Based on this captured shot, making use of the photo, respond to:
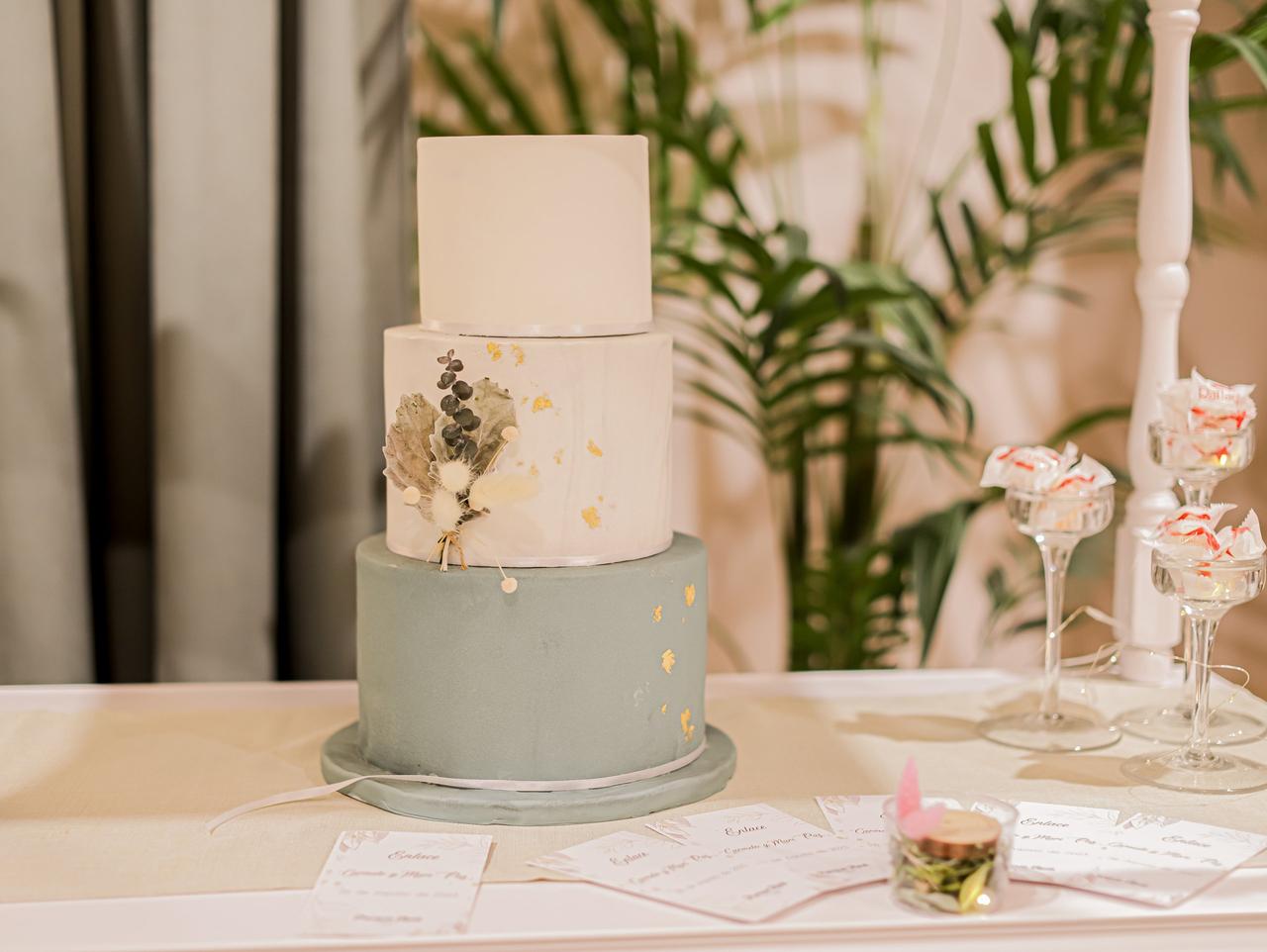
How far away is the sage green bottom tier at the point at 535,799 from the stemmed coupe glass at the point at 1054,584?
0.30m

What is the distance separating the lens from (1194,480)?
3.93 feet

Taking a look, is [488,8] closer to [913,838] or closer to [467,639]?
[467,639]

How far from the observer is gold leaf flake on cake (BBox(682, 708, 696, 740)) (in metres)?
1.06

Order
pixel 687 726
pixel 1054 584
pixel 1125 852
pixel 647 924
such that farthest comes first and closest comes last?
pixel 1054 584
pixel 687 726
pixel 1125 852
pixel 647 924

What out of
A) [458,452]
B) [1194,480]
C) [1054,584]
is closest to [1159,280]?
[1194,480]

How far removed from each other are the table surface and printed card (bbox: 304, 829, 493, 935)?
0.04ft

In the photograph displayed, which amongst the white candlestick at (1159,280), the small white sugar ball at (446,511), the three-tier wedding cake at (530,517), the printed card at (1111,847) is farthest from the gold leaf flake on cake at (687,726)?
the white candlestick at (1159,280)

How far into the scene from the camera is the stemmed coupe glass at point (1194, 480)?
3.83ft

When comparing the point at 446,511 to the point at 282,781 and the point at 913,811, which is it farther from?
the point at 913,811

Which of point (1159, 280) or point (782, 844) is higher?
point (1159, 280)

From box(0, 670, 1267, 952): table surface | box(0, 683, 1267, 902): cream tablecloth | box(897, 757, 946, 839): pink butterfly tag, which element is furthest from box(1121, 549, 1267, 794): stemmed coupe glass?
box(897, 757, 946, 839): pink butterfly tag

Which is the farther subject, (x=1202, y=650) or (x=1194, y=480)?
(x=1194, y=480)

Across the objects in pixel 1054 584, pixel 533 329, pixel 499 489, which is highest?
pixel 533 329

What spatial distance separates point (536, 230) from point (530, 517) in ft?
0.67
